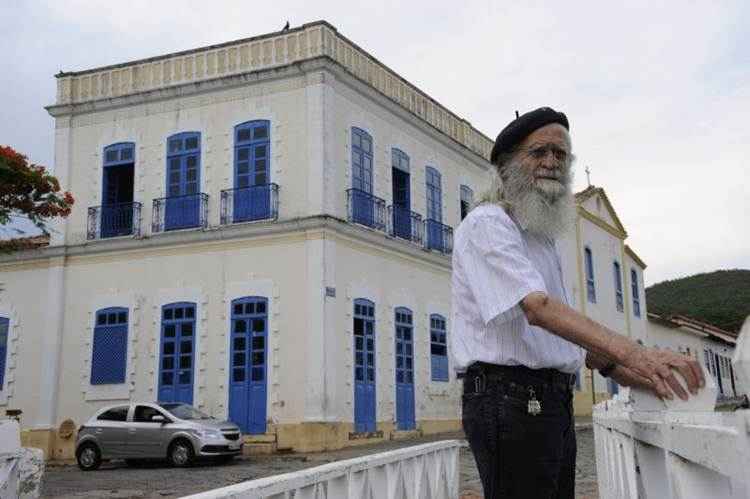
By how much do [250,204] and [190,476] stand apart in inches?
258

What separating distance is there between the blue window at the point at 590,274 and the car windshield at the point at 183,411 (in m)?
17.2

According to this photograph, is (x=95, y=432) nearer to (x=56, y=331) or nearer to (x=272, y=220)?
(x=56, y=331)

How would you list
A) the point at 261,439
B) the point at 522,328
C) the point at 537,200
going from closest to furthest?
the point at 522,328
the point at 537,200
the point at 261,439

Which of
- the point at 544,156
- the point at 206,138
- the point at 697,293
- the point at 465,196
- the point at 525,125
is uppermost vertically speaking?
the point at 697,293

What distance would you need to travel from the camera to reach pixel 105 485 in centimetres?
1210

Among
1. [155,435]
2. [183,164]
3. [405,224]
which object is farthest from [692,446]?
[405,224]

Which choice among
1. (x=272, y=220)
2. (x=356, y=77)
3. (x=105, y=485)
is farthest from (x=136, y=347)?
(x=356, y=77)

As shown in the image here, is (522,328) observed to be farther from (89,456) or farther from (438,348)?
(438,348)

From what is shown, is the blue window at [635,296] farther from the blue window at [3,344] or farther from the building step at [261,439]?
the blue window at [3,344]

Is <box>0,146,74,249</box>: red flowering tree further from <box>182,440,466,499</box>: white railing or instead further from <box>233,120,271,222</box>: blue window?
<box>182,440,466,499</box>: white railing

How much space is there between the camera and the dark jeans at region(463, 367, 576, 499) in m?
2.40

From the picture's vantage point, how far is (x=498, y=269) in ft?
7.93

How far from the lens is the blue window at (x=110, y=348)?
18000mm

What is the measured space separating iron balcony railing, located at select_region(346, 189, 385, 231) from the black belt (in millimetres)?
15156
